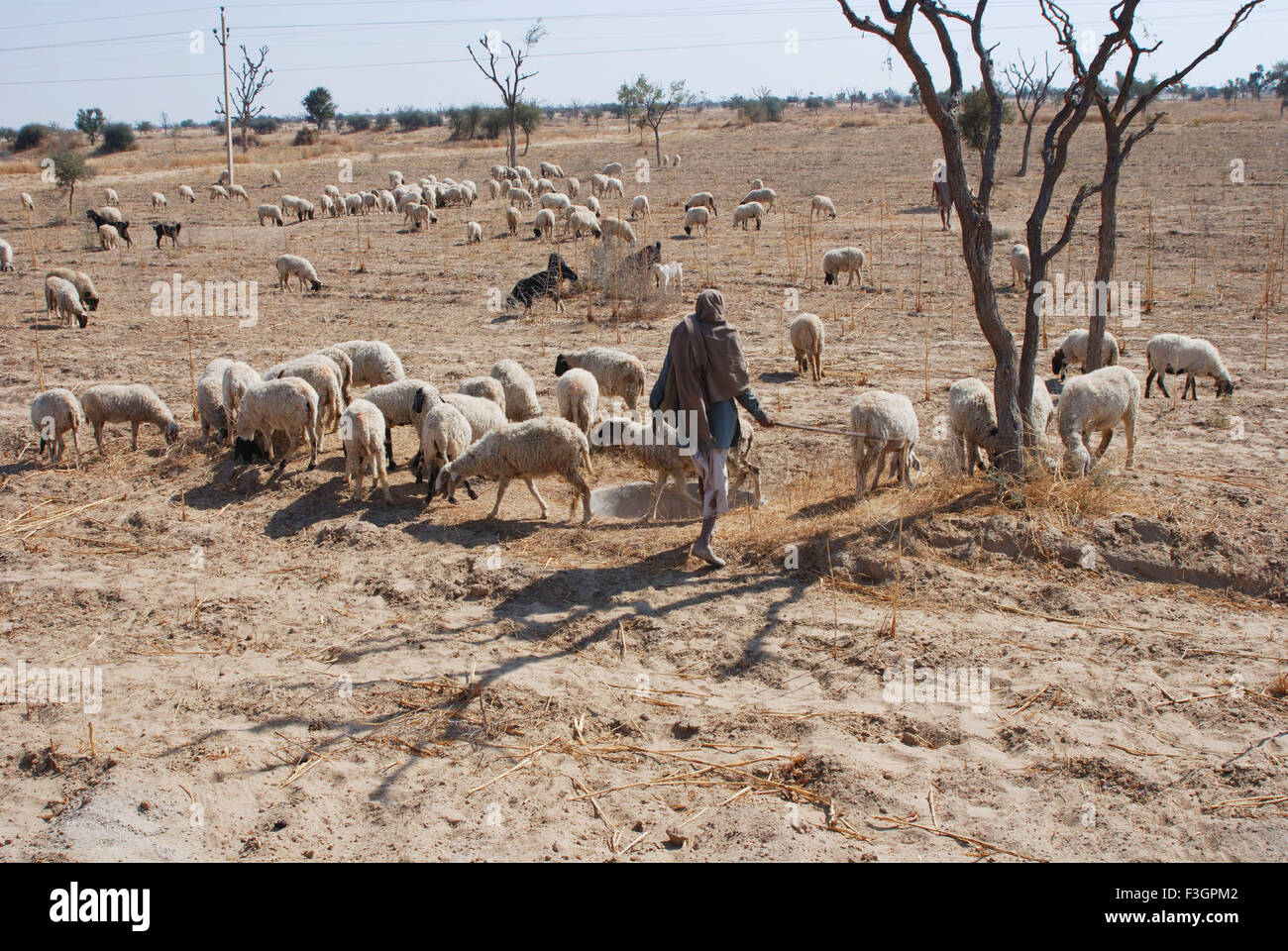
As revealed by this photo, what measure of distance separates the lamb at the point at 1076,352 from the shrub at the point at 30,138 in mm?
60050

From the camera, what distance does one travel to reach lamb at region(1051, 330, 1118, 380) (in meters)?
10.9

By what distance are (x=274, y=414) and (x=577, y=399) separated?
278 centimetres

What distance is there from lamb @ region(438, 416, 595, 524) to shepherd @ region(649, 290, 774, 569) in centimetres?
139

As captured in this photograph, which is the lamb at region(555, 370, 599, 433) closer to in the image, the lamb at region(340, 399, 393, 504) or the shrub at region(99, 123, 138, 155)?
the lamb at region(340, 399, 393, 504)

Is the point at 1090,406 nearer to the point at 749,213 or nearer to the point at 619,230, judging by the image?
the point at 619,230

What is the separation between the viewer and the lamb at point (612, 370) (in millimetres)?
10531

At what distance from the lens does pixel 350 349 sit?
421 inches

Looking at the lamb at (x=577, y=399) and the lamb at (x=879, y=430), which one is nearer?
the lamb at (x=879, y=430)

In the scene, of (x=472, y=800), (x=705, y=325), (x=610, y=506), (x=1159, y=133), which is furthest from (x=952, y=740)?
(x=1159, y=133)

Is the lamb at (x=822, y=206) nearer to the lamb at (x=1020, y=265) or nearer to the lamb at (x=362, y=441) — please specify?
the lamb at (x=1020, y=265)

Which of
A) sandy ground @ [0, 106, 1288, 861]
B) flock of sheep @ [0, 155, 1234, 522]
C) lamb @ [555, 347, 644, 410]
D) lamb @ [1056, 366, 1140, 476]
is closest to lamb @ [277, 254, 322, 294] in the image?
sandy ground @ [0, 106, 1288, 861]

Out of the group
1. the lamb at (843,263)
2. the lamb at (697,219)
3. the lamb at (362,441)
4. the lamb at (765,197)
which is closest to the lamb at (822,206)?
the lamb at (765,197)

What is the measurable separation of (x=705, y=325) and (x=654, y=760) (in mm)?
2936

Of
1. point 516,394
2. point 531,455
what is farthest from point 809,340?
point 531,455
